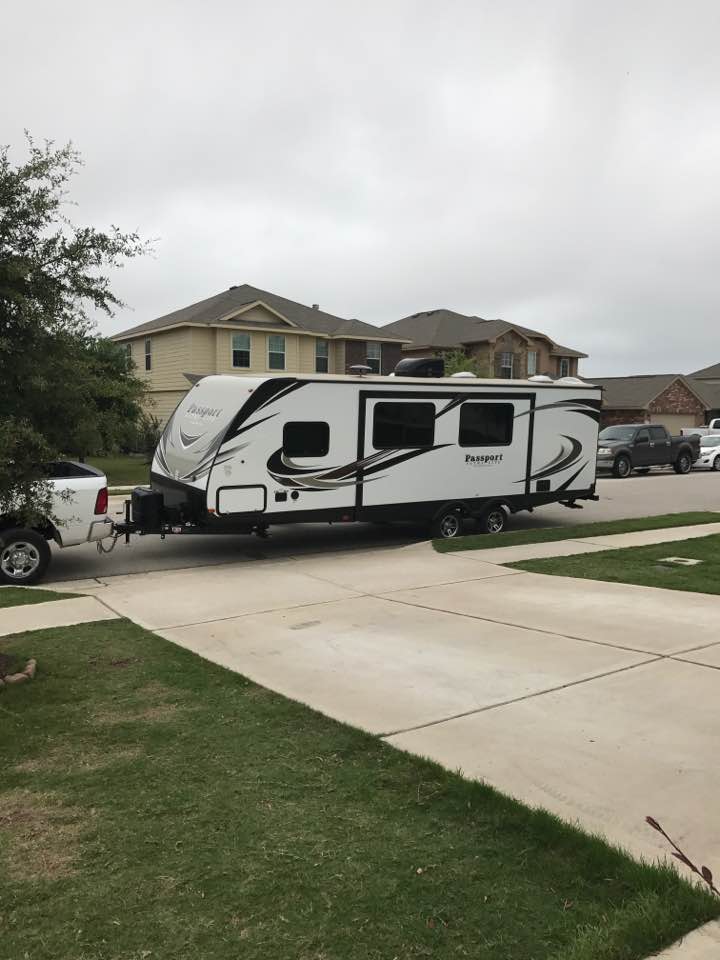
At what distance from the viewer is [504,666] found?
6648 mm

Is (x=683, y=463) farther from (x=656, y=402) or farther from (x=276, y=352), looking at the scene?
(x=656, y=402)

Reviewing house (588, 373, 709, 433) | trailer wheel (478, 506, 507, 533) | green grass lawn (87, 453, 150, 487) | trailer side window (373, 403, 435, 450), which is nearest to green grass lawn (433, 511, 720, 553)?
trailer wheel (478, 506, 507, 533)

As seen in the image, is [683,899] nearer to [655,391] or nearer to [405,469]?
[405,469]

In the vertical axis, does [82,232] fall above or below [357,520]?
above

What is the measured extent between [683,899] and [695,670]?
3.35 metres

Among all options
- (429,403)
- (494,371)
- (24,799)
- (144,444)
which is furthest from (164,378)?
(24,799)

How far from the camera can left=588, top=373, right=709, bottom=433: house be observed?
53094mm

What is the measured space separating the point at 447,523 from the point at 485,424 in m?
1.81

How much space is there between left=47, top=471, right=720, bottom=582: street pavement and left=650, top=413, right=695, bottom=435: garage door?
3586 cm

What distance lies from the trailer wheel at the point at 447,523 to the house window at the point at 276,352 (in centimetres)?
2392

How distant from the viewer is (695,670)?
6.44 metres

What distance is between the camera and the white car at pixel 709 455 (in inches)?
1289

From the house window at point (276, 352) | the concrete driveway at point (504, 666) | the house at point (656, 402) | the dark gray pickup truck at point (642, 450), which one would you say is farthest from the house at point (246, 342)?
the concrete driveway at point (504, 666)

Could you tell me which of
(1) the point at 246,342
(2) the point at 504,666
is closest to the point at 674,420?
(1) the point at 246,342
